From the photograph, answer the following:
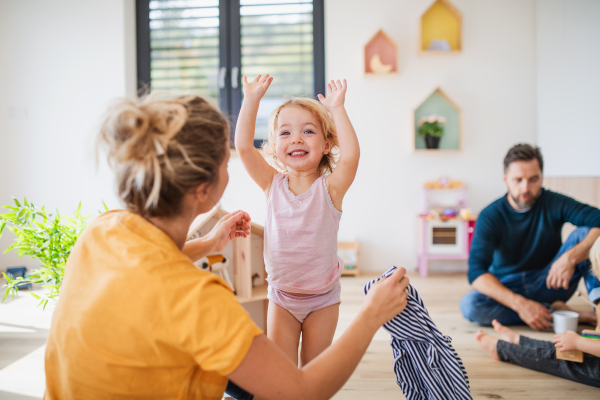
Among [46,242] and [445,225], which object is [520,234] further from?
[46,242]

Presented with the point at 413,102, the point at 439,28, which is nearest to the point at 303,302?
the point at 413,102

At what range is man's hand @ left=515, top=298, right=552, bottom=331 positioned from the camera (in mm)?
1916

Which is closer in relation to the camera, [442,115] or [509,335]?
[509,335]

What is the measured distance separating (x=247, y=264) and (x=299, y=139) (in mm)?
728

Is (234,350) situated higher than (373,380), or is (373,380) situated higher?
(234,350)

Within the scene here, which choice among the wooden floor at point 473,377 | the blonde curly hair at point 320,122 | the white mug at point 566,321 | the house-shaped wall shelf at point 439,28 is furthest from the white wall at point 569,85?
the blonde curly hair at point 320,122

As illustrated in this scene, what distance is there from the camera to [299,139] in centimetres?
126

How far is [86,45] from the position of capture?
11.0 feet

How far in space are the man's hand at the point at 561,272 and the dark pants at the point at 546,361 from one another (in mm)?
461

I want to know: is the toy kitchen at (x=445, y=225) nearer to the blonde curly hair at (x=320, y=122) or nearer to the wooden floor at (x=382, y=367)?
the wooden floor at (x=382, y=367)

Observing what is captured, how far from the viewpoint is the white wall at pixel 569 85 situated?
2.56 metres

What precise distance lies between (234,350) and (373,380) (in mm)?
1049

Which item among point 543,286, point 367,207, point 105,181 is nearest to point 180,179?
point 543,286

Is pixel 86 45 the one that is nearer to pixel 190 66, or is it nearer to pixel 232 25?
pixel 190 66
